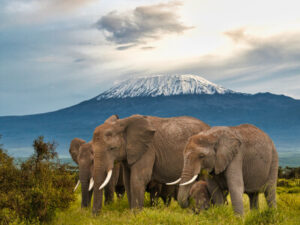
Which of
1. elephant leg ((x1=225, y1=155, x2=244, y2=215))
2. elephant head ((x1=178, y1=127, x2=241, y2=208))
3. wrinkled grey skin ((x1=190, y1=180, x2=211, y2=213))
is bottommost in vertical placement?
wrinkled grey skin ((x1=190, y1=180, x2=211, y2=213))

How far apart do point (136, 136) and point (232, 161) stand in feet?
10.1

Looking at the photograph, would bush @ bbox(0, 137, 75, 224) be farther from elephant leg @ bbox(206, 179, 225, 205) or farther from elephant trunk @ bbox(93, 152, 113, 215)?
elephant leg @ bbox(206, 179, 225, 205)

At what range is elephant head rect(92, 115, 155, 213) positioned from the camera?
1244 centimetres

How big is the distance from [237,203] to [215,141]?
1811mm

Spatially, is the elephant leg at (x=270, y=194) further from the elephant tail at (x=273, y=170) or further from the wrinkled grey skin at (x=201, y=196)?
the wrinkled grey skin at (x=201, y=196)

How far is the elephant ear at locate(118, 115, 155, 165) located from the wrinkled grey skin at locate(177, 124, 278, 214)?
2010mm

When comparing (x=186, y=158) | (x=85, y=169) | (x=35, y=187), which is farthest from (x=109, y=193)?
(x=186, y=158)

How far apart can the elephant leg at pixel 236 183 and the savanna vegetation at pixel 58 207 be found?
0.94 ft

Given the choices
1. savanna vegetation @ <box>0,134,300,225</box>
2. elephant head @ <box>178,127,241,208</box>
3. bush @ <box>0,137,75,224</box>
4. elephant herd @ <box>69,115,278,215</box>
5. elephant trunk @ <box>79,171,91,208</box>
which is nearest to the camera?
savanna vegetation @ <box>0,134,300,225</box>

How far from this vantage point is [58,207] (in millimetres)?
14656

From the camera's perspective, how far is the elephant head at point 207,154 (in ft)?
36.4

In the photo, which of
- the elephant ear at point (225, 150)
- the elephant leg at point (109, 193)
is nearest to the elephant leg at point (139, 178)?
the elephant ear at point (225, 150)

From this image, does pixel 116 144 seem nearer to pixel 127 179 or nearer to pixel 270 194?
pixel 127 179

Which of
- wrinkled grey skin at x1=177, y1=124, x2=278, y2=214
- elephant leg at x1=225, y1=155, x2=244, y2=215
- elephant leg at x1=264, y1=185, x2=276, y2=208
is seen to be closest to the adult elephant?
wrinkled grey skin at x1=177, y1=124, x2=278, y2=214
